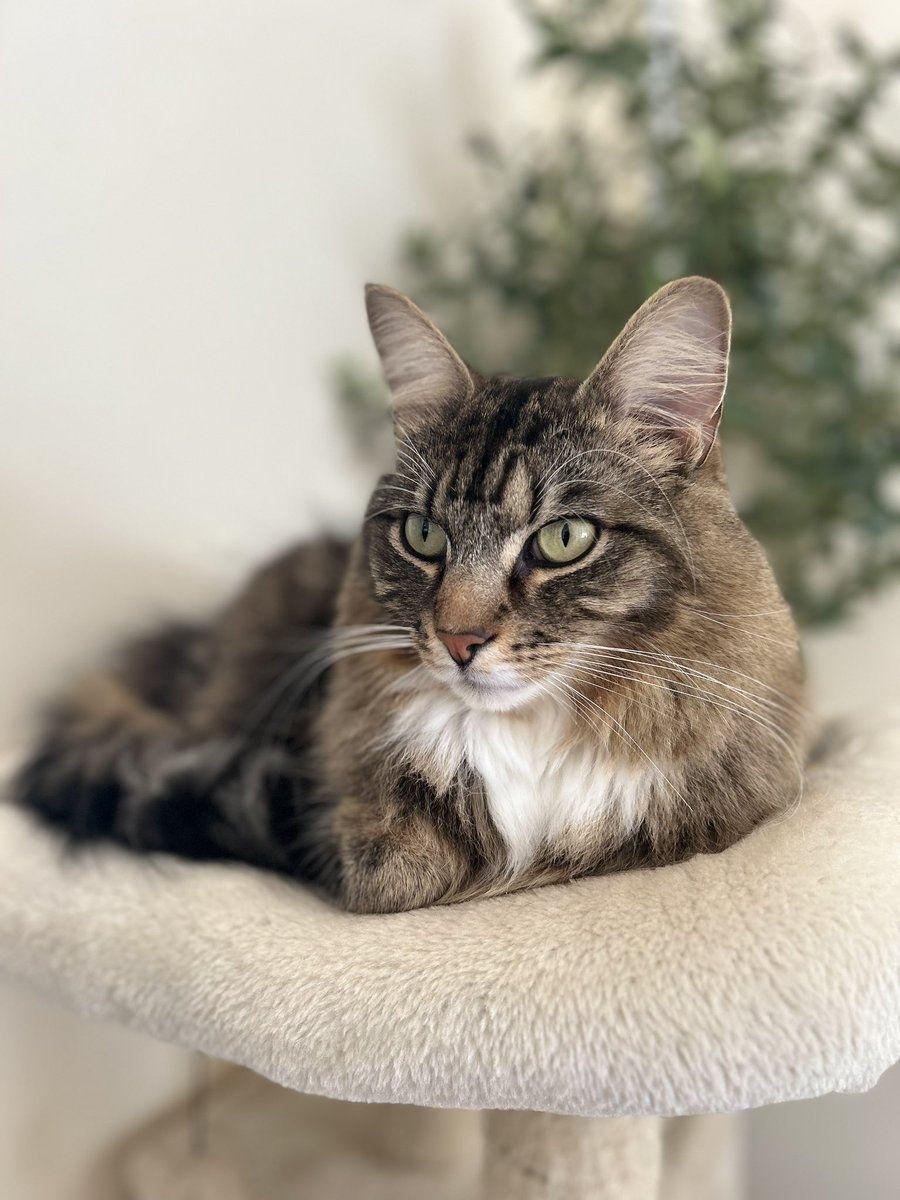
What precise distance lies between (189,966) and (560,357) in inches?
51.1

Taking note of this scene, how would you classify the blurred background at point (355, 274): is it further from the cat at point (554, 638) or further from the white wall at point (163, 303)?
the cat at point (554, 638)

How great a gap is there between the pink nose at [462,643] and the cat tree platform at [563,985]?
0.69 ft

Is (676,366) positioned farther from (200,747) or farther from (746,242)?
(746,242)

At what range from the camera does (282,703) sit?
4.02 feet

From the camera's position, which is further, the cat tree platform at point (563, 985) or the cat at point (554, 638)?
the cat at point (554, 638)

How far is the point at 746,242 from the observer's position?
1.51m

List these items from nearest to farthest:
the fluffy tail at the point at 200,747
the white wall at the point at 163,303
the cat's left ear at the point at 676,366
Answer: the cat's left ear at the point at 676,366, the fluffy tail at the point at 200,747, the white wall at the point at 163,303

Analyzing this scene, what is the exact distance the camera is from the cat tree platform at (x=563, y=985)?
646mm

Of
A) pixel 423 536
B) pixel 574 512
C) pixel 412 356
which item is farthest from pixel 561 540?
pixel 412 356

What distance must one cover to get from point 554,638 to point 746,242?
3.32 feet

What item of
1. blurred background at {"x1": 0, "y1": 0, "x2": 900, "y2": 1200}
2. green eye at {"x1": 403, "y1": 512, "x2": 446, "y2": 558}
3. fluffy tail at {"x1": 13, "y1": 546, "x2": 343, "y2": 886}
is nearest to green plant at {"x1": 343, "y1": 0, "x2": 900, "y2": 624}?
blurred background at {"x1": 0, "y1": 0, "x2": 900, "y2": 1200}

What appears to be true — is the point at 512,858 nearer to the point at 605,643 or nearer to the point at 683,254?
the point at 605,643

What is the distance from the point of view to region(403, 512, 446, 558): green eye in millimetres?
840

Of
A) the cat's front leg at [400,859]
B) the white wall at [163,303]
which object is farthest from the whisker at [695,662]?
the white wall at [163,303]
